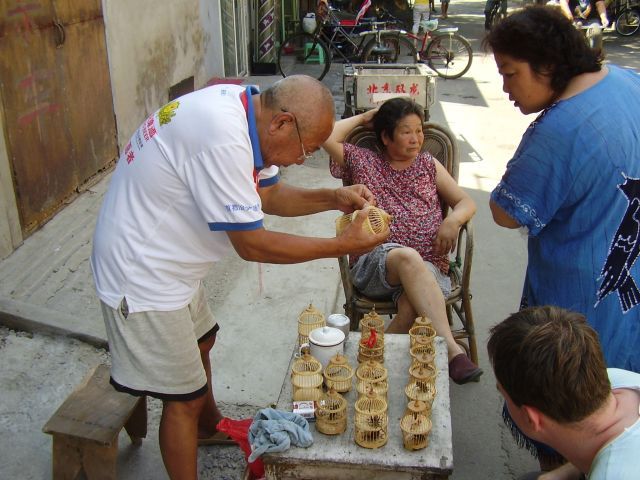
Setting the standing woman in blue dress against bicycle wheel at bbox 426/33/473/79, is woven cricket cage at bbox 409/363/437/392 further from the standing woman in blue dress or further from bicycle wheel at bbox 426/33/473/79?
bicycle wheel at bbox 426/33/473/79

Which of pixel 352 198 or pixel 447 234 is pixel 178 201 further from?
pixel 447 234

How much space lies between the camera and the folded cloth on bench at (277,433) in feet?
6.21

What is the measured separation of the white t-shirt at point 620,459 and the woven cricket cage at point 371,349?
95cm

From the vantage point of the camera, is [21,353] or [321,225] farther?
[321,225]

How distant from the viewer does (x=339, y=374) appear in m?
2.18

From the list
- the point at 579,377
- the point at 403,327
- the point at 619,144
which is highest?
the point at 619,144

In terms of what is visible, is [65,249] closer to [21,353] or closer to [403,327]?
[21,353]

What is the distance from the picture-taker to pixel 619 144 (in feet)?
6.12

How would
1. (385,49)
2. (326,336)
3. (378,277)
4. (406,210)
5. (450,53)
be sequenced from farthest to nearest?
(450,53), (385,49), (406,210), (378,277), (326,336)

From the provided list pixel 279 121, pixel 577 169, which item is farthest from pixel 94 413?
pixel 577 169

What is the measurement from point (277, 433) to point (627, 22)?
605 inches

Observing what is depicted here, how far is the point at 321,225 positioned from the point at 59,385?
7.97 feet

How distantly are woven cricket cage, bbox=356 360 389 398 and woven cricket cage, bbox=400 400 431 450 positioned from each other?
0.43 feet

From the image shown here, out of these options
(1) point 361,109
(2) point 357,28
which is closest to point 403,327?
(1) point 361,109
